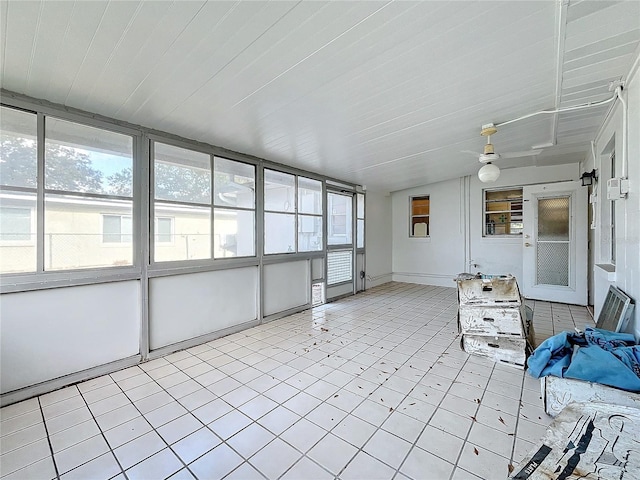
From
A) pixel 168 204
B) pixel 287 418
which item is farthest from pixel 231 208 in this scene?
pixel 287 418

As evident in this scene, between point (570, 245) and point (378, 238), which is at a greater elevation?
point (378, 238)

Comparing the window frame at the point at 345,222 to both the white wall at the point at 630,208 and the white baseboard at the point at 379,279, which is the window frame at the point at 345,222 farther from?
the white wall at the point at 630,208

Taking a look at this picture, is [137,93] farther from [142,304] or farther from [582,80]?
[582,80]

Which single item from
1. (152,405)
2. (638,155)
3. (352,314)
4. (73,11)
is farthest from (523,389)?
(73,11)

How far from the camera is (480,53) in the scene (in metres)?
1.94

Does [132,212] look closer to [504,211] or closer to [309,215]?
[309,215]

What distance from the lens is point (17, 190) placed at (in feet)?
7.39

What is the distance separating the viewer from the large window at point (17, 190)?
2.20 m

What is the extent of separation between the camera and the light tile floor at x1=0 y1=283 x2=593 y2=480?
1.60m

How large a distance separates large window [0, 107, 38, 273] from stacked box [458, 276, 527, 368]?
4171 mm

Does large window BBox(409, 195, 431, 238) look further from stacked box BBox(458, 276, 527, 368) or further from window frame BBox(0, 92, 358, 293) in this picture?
window frame BBox(0, 92, 358, 293)

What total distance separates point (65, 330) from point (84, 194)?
1230 mm

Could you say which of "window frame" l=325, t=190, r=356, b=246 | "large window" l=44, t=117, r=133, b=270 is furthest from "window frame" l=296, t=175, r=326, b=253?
"large window" l=44, t=117, r=133, b=270

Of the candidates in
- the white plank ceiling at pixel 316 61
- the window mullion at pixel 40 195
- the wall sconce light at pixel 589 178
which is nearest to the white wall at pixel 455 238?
the wall sconce light at pixel 589 178
